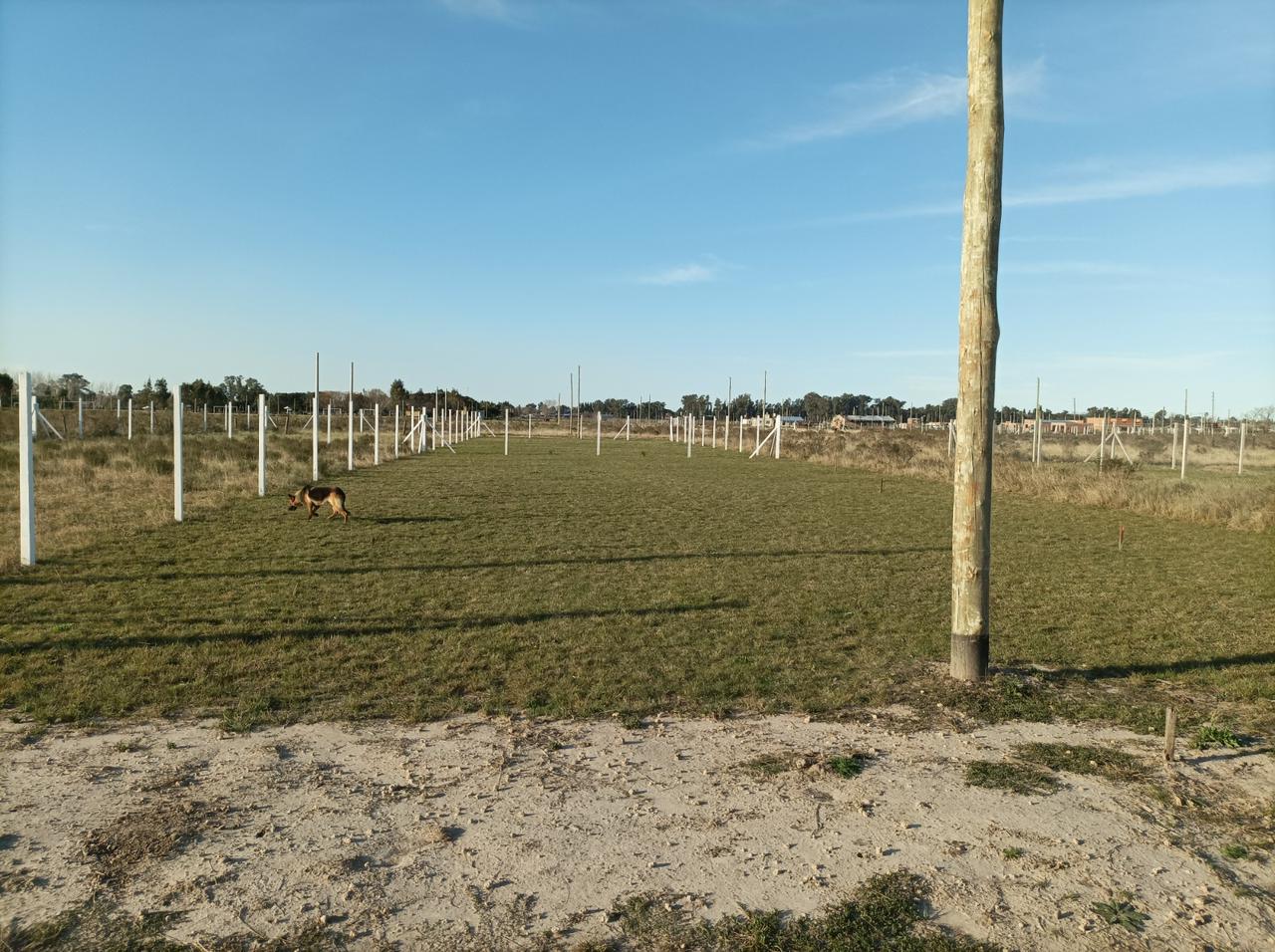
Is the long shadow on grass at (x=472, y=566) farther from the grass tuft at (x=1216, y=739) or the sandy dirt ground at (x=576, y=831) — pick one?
the grass tuft at (x=1216, y=739)

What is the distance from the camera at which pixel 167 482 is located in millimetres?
20672

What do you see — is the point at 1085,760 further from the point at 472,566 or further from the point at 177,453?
the point at 177,453

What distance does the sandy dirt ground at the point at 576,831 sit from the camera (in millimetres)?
3051

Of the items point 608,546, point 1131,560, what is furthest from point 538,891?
point 1131,560

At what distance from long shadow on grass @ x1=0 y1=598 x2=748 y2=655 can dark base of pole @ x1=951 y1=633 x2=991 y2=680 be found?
102 inches

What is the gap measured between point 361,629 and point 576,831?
397cm

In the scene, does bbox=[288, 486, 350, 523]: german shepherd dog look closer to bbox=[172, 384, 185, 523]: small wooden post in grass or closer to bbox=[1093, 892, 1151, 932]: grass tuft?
bbox=[172, 384, 185, 523]: small wooden post in grass

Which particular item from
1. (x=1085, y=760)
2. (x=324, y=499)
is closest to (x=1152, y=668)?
(x=1085, y=760)

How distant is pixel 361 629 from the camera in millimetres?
7145

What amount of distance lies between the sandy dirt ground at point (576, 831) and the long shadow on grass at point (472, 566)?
15.3 ft

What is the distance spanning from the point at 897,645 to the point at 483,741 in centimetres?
360

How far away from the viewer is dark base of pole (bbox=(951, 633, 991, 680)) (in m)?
5.90

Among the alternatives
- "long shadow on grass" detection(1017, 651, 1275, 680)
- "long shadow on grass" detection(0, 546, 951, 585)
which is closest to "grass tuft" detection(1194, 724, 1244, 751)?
"long shadow on grass" detection(1017, 651, 1275, 680)

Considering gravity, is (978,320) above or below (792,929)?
above
